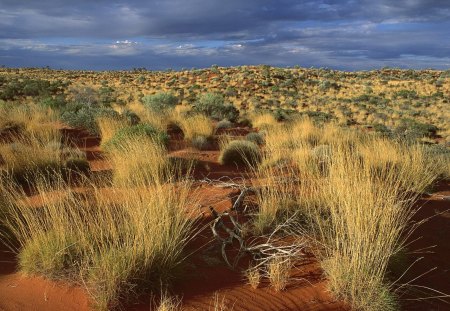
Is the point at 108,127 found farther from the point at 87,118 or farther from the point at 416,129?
the point at 416,129

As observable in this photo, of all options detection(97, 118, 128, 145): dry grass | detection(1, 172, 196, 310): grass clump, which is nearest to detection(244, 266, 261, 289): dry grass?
detection(1, 172, 196, 310): grass clump

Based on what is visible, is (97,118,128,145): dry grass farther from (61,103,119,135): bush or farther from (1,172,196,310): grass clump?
(1,172,196,310): grass clump

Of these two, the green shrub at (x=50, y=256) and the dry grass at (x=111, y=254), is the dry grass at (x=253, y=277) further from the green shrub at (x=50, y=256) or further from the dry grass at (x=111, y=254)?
the green shrub at (x=50, y=256)

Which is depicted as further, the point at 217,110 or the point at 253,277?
the point at 217,110

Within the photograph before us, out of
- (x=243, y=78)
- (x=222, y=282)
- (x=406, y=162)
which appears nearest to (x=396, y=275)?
(x=222, y=282)

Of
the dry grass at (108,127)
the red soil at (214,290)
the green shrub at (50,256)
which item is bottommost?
the red soil at (214,290)

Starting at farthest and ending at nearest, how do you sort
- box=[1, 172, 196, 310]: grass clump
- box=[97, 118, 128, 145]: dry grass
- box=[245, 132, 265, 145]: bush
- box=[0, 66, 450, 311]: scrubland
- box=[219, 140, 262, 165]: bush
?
box=[245, 132, 265, 145]: bush, box=[97, 118, 128, 145]: dry grass, box=[219, 140, 262, 165]: bush, box=[0, 66, 450, 311]: scrubland, box=[1, 172, 196, 310]: grass clump

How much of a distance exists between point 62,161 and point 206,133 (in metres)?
6.07

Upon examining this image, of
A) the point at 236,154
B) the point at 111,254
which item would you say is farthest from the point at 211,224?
the point at 236,154

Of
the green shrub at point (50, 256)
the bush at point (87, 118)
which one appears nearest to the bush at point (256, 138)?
the bush at point (87, 118)

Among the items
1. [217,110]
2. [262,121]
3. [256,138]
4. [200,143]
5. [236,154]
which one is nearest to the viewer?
[236,154]

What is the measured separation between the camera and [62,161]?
835 cm

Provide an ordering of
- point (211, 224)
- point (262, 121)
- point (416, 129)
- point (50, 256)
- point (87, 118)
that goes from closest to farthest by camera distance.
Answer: point (50, 256) → point (211, 224) → point (87, 118) → point (262, 121) → point (416, 129)

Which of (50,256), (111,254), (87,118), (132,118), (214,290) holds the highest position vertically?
(87,118)
